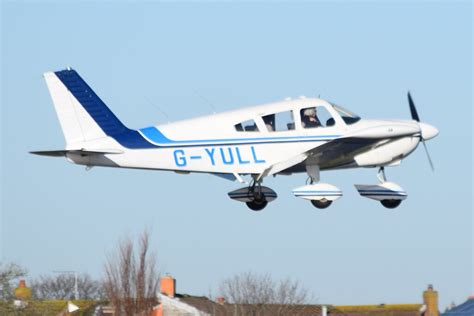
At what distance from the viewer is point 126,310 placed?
128ft

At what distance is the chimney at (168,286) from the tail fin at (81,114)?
16344 millimetres

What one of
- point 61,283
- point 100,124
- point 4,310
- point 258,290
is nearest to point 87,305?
point 4,310

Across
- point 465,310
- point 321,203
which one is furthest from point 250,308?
point 321,203

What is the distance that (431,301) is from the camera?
46.2 m

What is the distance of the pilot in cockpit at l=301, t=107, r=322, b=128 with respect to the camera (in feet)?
101

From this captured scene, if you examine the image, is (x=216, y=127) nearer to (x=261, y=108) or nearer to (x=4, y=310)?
(x=261, y=108)

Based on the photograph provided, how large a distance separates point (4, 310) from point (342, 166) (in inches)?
609

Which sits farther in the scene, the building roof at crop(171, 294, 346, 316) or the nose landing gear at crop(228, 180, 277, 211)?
the building roof at crop(171, 294, 346, 316)

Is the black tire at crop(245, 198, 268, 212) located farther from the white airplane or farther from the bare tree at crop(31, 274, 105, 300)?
the bare tree at crop(31, 274, 105, 300)

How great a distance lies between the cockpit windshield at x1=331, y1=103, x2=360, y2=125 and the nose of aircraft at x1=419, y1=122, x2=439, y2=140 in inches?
61.1

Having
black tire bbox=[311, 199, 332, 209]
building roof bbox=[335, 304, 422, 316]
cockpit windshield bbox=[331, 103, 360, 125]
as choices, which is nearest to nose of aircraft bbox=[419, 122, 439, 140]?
cockpit windshield bbox=[331, 103, 360, 125]

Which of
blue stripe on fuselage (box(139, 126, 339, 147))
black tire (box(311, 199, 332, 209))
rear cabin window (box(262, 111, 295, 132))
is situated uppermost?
rear cabin window (box(262, 111, 295, 132))

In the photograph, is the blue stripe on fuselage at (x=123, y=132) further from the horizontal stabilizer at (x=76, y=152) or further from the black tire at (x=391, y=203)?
the black tire at (x=391, y=203)

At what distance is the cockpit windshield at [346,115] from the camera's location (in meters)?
31.3
